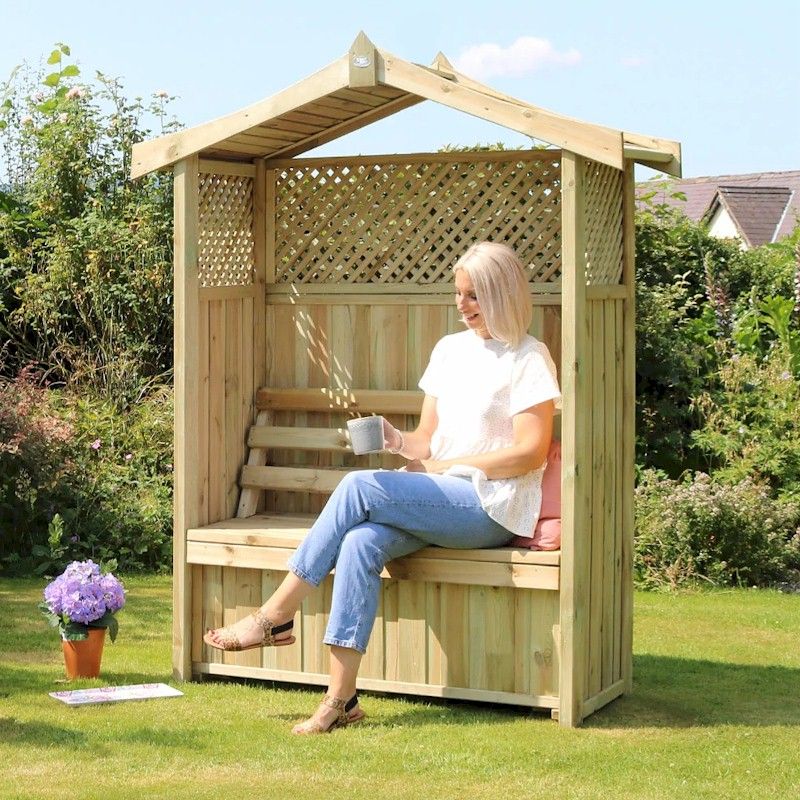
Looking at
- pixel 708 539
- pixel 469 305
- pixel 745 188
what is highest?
pixel 745 188

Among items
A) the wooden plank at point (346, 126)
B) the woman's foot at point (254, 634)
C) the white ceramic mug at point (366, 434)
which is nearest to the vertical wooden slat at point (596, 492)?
the white ceramic mug at point (366, 434)

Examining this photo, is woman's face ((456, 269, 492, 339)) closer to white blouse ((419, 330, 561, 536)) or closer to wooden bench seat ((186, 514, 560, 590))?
white blouse ((419, 330, 561, 536))

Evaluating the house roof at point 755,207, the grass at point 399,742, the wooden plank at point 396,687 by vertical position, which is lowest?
the grass at point 399,742

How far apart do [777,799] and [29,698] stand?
2.45m

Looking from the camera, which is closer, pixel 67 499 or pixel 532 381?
pixel 532 381

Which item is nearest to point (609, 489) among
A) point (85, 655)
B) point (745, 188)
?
point (85, 655)

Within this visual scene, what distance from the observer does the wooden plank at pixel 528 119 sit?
4465 mm

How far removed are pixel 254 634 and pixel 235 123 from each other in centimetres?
176

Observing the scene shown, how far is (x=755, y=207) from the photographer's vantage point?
71.1 feet

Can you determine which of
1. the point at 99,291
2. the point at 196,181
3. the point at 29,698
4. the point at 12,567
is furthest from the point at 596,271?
the point at 99,291

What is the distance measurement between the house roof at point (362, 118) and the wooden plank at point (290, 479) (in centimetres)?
124

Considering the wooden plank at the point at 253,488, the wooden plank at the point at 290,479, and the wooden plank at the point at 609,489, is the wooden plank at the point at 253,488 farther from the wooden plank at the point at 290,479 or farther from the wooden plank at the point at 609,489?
the wooden plank at the point at 609,489

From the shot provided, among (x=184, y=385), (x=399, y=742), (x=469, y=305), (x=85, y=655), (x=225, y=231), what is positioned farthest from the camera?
(x=225, y=231)

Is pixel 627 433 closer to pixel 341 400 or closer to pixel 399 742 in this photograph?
pixel 341 400
